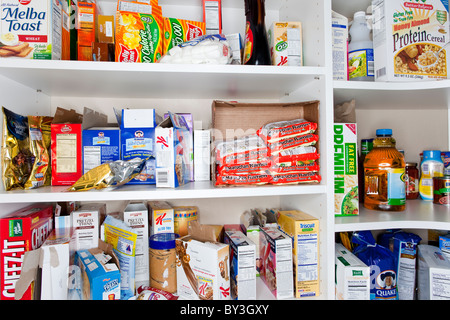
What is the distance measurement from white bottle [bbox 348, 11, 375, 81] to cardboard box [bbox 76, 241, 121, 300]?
1000mm

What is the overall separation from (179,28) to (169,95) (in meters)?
0.26

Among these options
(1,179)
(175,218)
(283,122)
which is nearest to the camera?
(1,179)

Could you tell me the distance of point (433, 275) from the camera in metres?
0.94

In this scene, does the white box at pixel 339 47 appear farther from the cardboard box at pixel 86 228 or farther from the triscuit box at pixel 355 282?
the cardboard box at pixel 86 228

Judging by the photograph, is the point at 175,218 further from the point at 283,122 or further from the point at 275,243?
the point at 283,122

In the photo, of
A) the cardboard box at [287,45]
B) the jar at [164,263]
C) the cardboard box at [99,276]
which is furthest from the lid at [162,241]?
the cardboard box at [287,45]

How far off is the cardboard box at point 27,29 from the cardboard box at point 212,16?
1.67 ft

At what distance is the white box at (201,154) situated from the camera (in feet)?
3.25

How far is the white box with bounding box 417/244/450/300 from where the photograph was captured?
92cm

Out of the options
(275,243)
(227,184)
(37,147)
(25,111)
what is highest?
(25,111)

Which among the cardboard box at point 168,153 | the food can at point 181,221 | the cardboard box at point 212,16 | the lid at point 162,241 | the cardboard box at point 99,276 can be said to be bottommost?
the cardboard box at point 99,276

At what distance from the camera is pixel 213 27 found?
3.49 ft

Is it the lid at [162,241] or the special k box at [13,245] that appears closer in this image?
the special k box at [13,245]
